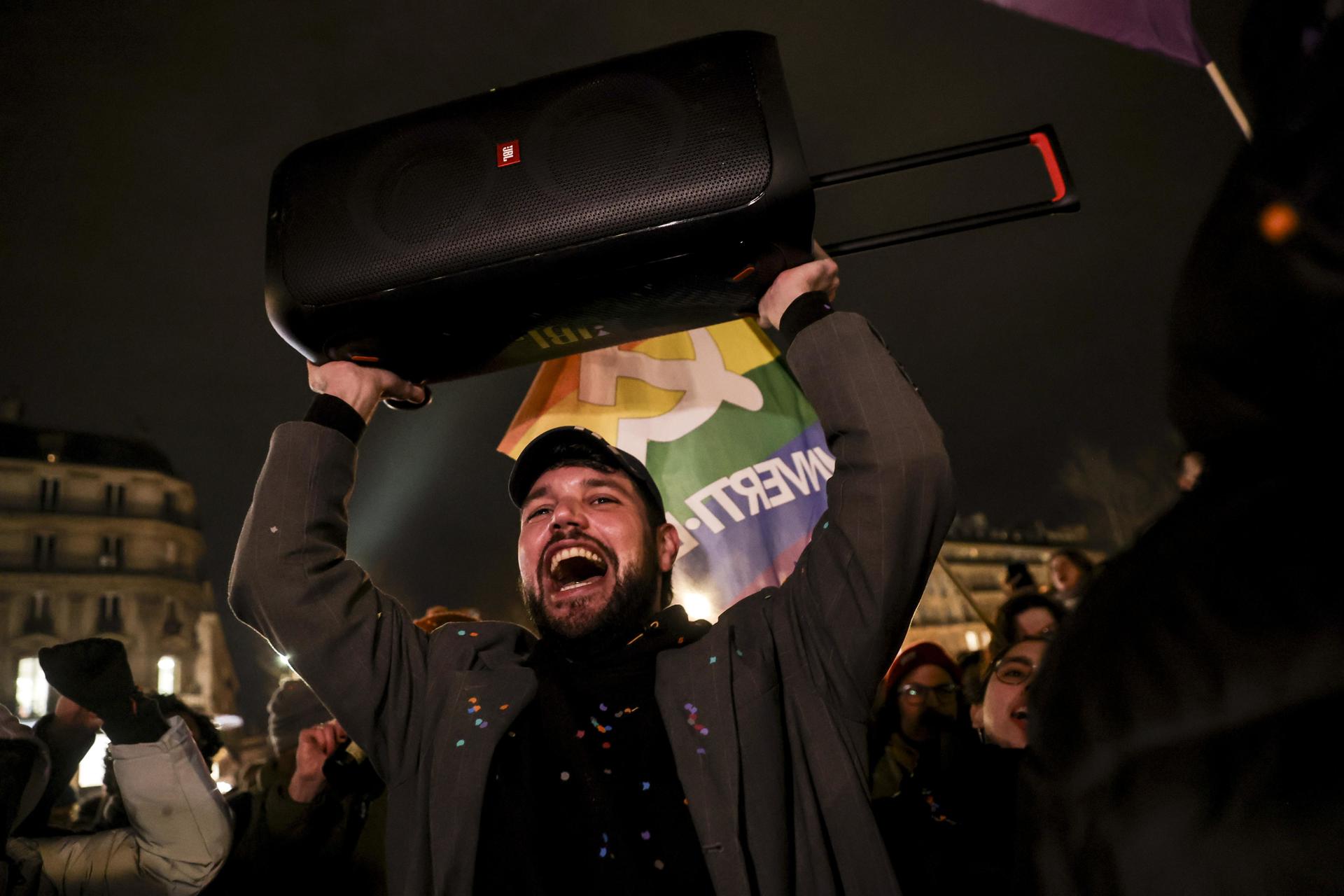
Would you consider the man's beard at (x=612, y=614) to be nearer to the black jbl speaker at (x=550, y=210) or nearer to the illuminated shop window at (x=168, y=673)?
the black jbl speaker at (x=550, y=210)

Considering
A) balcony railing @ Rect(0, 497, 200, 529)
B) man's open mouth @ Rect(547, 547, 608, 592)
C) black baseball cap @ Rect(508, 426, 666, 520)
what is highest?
balcony railing @ Rect(0, 497, 200, 529)

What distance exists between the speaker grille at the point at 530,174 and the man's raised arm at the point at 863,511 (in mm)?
382

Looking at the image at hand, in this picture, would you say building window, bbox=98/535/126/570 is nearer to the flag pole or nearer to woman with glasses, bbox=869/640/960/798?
woman with glasses, bbox=869/640/960/798

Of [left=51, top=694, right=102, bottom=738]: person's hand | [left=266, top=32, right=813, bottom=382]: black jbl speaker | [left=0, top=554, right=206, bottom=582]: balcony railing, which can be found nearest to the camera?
[left=266, top=32, right=813, bottom=382]: black jbl speaker

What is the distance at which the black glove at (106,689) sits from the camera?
6.65 ft

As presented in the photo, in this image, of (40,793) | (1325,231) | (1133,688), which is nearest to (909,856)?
(1133,688)

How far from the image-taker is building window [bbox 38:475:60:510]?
33.8m

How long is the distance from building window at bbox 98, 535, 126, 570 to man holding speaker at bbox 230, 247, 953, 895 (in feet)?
134

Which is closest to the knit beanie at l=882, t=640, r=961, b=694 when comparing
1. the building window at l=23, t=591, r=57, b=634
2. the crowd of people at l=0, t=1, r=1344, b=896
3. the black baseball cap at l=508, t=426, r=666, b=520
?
the crowd of people at l=0, t=1, r=1344, b=896

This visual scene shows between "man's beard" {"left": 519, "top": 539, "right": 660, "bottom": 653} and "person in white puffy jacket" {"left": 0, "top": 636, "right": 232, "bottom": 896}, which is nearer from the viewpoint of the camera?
"man's beard" {"left": 519, "top": 539, "right": 660, "bottom": 653}

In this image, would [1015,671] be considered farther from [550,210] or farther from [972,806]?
[550,210]

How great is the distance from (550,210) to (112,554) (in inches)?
1645

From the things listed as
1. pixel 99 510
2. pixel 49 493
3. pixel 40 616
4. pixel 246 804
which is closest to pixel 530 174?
pixel 246 804

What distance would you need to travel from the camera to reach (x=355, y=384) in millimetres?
1832
